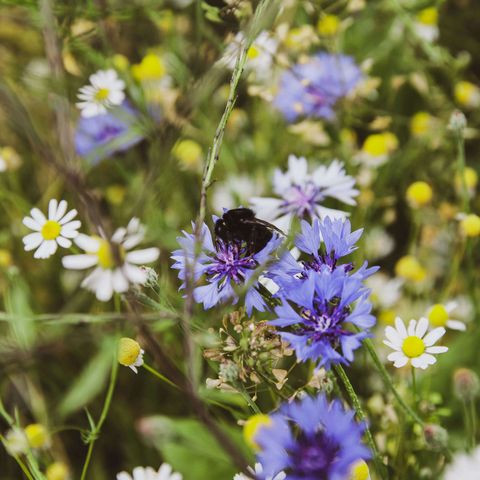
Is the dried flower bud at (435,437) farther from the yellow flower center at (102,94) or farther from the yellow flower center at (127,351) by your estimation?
the yellow flower center at (102,94)

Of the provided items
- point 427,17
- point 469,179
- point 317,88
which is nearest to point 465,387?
point 469,179

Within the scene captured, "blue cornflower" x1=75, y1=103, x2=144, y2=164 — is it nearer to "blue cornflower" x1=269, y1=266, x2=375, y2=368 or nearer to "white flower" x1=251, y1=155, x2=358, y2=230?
"white flower" x1=251, y1=155, x2=358, y2=230

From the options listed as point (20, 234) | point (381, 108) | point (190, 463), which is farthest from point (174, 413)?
point (381, 108)

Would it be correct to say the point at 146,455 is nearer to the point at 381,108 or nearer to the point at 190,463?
the point at 190,463

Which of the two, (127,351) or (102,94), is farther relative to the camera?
(102,94)

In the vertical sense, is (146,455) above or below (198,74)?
below

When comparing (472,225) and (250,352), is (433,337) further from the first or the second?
(472,225)

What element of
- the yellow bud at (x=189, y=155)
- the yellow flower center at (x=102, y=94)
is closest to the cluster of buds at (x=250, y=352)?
the yellow flower center at (x=102, y=94)

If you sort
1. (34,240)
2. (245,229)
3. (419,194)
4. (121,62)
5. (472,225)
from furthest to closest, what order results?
(121,62)
(419,194)
(472,225)
(34,240)
(245,229)
